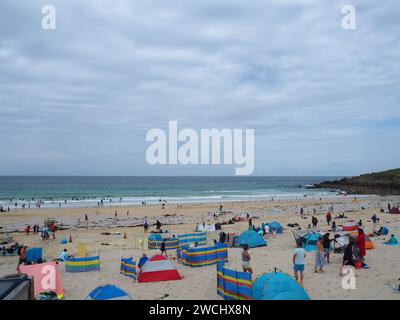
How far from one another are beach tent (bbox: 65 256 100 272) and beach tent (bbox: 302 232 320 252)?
29.7 feet

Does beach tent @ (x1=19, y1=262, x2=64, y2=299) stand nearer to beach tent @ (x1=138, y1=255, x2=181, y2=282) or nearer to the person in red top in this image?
beach tent @ (x1=138, y1=255, x2=181, y2=282)

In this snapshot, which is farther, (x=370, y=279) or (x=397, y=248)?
(x=397, y=248)

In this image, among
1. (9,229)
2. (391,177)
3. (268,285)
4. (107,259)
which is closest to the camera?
(268,285)

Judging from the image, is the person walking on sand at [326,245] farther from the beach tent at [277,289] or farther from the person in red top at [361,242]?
the beach tent at [277,289]

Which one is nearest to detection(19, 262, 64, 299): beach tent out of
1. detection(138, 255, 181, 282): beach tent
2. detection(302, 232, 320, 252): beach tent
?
detection(138, 255, 181, 282): beach tent

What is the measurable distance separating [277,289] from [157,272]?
16.2ft

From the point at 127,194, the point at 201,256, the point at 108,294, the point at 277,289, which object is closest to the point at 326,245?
the point at 201,256

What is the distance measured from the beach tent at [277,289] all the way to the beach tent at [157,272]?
394 cm

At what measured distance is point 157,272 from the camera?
39.3ft
